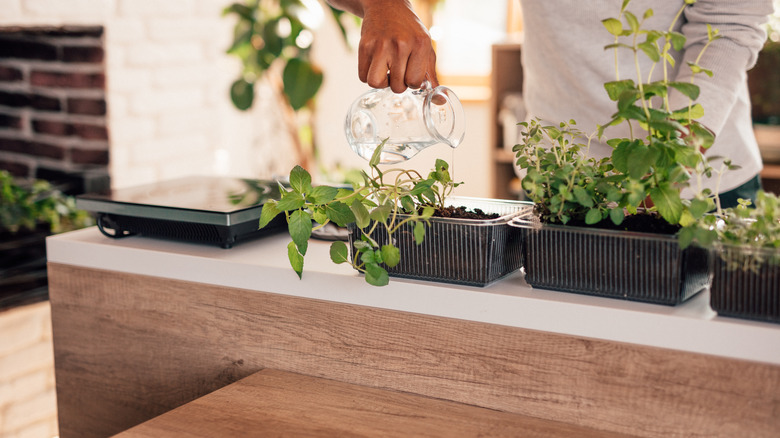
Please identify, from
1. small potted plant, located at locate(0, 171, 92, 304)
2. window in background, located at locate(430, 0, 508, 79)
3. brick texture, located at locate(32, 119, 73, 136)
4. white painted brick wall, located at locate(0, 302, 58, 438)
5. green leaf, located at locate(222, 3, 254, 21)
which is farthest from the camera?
window in background, located at locate(430, 0, 508, 79)

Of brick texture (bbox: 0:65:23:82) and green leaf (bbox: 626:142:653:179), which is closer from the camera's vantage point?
green leaf (bbox: 626:142:653:179)

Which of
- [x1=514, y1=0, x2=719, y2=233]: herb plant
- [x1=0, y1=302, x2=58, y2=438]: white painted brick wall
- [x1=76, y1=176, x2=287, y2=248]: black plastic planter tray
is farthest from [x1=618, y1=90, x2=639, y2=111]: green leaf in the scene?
[x1=0, y1=302, x2=58, y2=438]: white painted brick wall

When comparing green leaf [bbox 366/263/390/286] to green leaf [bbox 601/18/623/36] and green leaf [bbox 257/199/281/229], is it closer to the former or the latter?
green leaf [bbox 257/199/281/229]

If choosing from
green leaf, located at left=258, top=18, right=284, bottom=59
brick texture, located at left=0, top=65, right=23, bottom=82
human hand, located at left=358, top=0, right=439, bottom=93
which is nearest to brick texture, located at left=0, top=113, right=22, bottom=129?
brick texture, located at left=0, top=65, right=23, bottom=82

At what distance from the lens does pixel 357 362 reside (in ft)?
3.35

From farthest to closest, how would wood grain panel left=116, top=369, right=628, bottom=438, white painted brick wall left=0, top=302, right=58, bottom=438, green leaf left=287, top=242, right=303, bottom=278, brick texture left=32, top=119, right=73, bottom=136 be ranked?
brick texture left=32, top=119, right=73, bottom=136, white painted brick wall left=0, top=302, right=58, bottom=438, green leaf left=287, top=242, right=303, bottom=278, wood grain panel left=116, top=369, right=628, bottom=438

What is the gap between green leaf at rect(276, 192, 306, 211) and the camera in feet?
3.09

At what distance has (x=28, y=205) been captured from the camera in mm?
2205

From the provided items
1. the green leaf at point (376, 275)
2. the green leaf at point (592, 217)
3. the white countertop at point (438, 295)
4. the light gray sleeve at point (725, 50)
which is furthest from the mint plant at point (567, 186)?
the light gray sleeve at point (725, 50)

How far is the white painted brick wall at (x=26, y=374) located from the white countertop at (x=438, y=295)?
71 centimetres

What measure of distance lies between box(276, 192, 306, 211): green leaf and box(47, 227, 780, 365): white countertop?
0.40ft

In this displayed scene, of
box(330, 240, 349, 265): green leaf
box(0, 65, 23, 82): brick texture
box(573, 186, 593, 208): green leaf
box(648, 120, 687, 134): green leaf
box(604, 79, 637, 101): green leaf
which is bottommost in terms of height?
box(330, 240, 349, 265): green leaf

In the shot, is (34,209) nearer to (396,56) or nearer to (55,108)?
(55,108)

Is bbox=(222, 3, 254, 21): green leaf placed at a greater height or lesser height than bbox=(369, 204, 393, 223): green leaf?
greater
